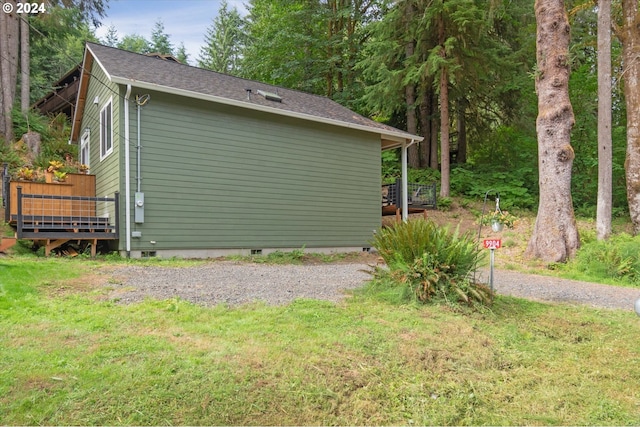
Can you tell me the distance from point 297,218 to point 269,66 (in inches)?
510

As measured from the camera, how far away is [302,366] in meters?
2.69

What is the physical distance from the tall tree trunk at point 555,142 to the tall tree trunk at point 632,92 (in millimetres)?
3836

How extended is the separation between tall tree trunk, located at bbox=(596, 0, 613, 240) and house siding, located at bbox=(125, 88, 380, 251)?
532 centimetres

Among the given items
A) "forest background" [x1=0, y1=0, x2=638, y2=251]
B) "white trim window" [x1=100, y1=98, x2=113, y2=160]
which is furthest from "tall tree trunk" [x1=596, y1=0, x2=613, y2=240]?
"white trim window" [x1=100, y1=98, x2=113, y2=160]

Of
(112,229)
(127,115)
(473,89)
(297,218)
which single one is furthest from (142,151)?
(473,89)

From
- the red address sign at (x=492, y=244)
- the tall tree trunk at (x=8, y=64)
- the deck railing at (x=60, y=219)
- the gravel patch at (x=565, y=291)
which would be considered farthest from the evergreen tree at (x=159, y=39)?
the red address sign at (x=492, y=244)

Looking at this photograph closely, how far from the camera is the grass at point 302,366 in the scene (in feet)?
7.42

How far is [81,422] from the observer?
A: 2.07 m

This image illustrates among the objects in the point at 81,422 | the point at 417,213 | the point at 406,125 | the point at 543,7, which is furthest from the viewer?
the point at 406,125

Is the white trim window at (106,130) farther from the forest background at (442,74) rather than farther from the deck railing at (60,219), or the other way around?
the forest background at (442,74)

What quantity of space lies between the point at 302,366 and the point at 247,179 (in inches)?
284

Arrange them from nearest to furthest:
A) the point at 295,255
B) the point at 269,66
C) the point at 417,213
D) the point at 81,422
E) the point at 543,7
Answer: the point at 81,422
the point at 543,7
the point at 295,255
the point at 417,213
the point at 269,66

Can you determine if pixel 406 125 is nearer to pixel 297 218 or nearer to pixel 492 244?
pixel 297 218

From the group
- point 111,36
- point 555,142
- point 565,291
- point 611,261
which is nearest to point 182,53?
point 111,36
